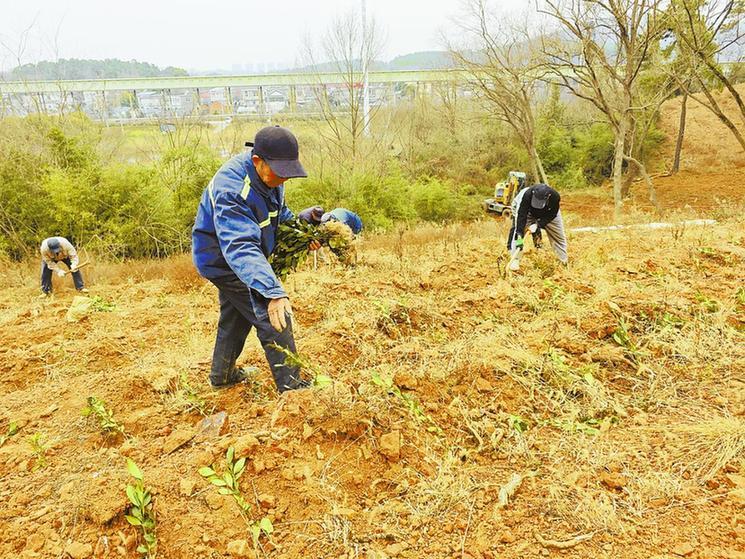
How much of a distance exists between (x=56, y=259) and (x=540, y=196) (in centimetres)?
654

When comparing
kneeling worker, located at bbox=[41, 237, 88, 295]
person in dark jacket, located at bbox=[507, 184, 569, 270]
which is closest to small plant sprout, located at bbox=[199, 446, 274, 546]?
person in dark jacket, located at bbox=[507, 184, 569, 270]

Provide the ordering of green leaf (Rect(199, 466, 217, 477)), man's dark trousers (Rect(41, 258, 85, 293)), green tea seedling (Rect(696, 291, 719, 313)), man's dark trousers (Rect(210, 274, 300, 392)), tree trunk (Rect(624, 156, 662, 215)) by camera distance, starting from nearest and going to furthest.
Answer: green leaf (Rect(199, 466, 217, 477)), man's dark trousers (Rect(210, 274, 300, 392)), green tea seedling (Rect(696, 291, 719, 313)), man's dark trousers (Rect(41, 258, 85, 293)), tree trunk (Rect(624, 156, 662, 215))

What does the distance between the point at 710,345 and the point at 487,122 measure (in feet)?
76.3

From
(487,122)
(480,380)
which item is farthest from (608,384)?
(487,122)

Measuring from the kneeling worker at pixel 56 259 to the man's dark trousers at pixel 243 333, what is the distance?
4906 millimetres

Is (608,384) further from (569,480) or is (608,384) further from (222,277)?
(222,277)

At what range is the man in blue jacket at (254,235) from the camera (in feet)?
7.77

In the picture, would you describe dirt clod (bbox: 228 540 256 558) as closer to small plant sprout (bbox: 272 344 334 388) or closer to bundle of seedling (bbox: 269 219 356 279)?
small plant sprout (bbox: 272 344 334 388)

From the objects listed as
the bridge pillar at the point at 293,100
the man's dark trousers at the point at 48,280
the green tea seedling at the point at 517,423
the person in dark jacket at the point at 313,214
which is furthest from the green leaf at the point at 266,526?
the bridge pillar at the point at 293,100

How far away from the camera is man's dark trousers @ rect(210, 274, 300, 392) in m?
2.60

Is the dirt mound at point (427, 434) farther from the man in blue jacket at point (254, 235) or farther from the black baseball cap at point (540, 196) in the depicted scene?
the black baseball cap at point (540, 196)

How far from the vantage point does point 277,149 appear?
2.49 meters

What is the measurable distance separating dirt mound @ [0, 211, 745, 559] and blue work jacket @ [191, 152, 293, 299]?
0.69 m

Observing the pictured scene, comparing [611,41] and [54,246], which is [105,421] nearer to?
[54,246]
